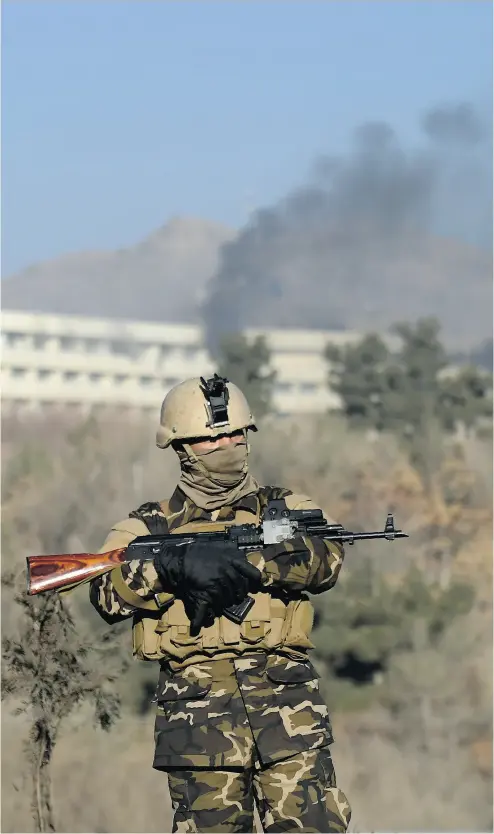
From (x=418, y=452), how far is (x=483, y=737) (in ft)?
67.3

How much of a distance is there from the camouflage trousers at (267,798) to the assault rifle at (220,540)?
68 centimetres

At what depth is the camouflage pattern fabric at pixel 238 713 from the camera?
A: 7.26m

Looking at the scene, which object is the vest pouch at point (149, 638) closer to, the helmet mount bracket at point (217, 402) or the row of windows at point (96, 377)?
the helmet mount bracket at point (217, 402)

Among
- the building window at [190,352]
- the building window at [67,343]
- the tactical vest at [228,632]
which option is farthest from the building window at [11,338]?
the tactical vest at [228,632]

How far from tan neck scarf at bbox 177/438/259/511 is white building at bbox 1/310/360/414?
169 ft

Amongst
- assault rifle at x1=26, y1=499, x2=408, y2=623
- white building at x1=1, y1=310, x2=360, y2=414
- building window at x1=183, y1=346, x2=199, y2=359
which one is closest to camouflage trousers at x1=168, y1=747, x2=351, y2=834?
assault rifle at x1=26, y1=499, x2=408, y2=623

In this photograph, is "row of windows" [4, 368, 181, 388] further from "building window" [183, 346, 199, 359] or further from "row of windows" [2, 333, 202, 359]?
"row of windows" [2, 333, 202, 359]

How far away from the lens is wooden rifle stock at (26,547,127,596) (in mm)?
7438

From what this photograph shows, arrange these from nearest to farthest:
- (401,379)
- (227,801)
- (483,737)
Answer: (227,801), (483,737), (401,379)

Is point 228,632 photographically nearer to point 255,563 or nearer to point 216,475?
point 255,563

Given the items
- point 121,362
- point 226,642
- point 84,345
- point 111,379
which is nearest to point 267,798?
point 226,642

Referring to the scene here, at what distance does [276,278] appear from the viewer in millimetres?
75312

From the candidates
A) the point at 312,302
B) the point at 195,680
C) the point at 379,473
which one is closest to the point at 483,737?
the point at 379,473

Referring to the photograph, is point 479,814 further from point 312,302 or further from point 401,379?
point 312,302
